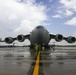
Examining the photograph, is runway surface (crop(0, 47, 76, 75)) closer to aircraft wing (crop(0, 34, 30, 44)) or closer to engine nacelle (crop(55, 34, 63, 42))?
engine nacelle (crop(55, 34, 63, 42))

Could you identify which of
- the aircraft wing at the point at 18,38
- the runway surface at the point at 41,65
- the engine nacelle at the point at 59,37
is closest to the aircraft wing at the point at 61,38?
the engine nacelle at the point at 59,37

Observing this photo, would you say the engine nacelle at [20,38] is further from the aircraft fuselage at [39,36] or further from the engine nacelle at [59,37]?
the engine nacelle at [59,37]

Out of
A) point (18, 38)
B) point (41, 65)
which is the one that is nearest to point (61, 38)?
point (18, 38)

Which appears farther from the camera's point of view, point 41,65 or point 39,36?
point 39,36

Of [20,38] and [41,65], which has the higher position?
[20,38]

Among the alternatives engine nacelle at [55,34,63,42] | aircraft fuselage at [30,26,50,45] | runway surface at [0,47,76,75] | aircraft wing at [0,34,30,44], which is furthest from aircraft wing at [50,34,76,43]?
runway surface at [0,47,76,75]

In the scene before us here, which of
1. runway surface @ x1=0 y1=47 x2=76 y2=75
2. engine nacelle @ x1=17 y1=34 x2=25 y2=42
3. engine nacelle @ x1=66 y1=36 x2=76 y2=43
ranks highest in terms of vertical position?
engine nacelle @ x1=17 y1=34 x2=25 y2=42

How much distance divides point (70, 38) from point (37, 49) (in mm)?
8161

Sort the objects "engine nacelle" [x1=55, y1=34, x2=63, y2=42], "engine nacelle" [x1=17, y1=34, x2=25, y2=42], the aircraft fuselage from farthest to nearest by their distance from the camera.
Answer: "engine nacelle" [x1=17, y1=34, x2=25, y2=42]
"engine nacelle" [x1=55, y1=34, x2=63, y2=42]
the aircraft fuselage

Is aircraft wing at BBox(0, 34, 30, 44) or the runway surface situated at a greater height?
aircraft wing at BBox(0, 34, 30, 44)

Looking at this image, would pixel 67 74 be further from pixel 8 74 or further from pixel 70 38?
pixel 70 38

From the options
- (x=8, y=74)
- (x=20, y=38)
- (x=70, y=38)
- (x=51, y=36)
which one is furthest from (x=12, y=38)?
(x=8, y=74)

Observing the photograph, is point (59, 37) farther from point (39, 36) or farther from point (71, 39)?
point (39, 36)

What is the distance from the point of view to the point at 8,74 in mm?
7758
